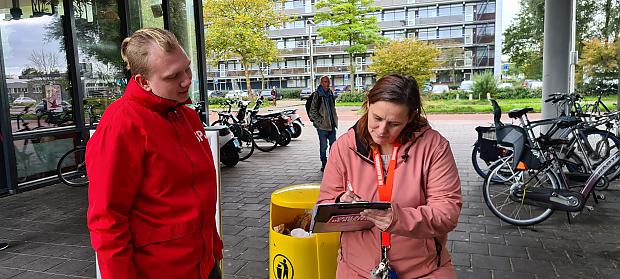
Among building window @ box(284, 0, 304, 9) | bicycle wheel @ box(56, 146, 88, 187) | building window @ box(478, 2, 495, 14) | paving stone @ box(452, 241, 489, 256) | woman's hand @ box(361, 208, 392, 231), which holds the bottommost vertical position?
paving stone @ box(452, 241, 489, 256)

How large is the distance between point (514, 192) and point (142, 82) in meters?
4.41

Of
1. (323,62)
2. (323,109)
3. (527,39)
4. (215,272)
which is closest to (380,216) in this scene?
(215,272)

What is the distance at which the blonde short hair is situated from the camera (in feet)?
4.93

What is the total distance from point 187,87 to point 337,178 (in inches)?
27.7

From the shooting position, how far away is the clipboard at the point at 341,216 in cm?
159

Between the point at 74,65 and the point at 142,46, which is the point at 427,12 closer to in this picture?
the point at 74,65

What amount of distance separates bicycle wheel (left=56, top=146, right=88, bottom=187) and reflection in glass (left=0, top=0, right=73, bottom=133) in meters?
0.68

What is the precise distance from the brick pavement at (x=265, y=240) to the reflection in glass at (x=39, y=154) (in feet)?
1.88

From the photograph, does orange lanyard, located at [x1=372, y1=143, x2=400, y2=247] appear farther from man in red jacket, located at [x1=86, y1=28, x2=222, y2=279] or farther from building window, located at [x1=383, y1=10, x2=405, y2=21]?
building window, located at [x1=383, y1=10, x2=405, y2=21]

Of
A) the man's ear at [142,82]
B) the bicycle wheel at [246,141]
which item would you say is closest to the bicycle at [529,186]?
the man's ear at [142,82]

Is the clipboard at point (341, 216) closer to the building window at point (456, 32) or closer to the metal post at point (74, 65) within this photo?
the metal post at point (74, 65)

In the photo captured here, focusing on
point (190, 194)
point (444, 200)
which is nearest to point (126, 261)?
point (190, 194)

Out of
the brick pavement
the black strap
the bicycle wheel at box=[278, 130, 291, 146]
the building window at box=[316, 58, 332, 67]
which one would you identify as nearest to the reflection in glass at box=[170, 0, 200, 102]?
the bicycle wheel at box=[278, 130, 291, 146]

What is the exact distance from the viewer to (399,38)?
38094mm
